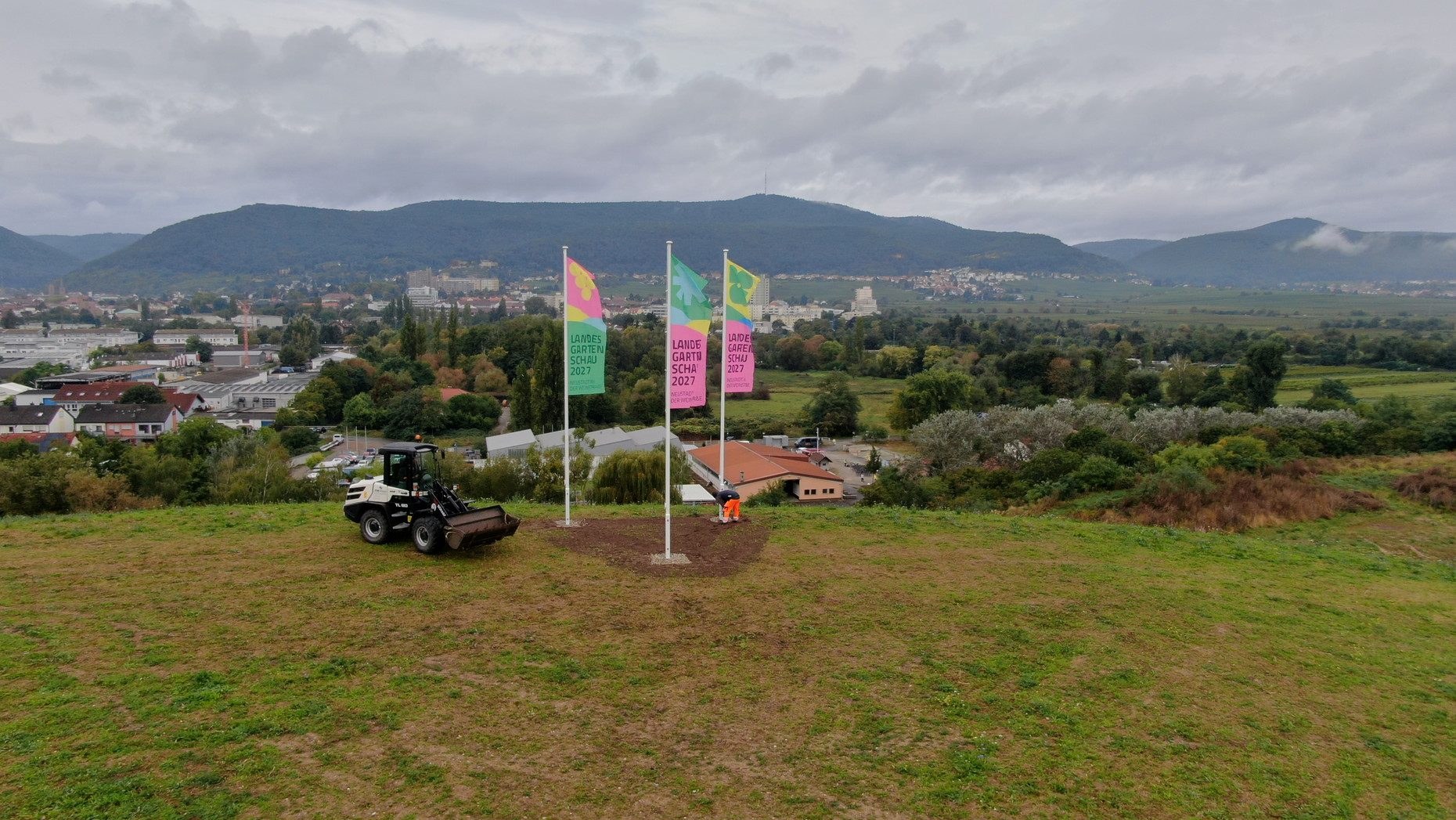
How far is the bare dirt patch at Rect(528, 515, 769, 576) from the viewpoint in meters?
12.3

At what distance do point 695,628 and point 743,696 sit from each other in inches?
72.1

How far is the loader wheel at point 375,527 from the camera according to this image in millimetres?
12586

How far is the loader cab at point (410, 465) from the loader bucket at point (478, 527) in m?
0.78

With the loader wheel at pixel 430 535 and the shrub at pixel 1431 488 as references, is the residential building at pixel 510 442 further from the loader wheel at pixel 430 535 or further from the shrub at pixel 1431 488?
the shrub at pixel 1431 488

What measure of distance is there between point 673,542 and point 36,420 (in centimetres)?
6880

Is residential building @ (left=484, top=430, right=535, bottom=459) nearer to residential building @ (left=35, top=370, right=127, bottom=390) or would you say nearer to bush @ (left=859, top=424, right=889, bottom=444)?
bush @ (left=859, top=424, right=889, bottom=444)

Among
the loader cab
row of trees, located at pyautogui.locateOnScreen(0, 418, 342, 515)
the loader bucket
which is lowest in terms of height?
row of trees, located at pyautogui.locateOnScreen(0, 418, 342, 515)

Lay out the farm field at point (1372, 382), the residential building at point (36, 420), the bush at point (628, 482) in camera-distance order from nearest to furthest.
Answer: the bush at point (628, 482), the farm field at point (1372, 382), the residential building at point (36, 420)

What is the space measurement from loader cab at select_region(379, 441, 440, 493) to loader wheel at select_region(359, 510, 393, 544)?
1.97 feet

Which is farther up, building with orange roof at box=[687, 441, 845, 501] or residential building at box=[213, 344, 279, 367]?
residential building at box=[213, 344, 279, 367]

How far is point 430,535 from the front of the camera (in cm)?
1205

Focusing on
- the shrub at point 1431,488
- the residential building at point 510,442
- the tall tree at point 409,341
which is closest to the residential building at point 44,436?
the residential building at point 510,442

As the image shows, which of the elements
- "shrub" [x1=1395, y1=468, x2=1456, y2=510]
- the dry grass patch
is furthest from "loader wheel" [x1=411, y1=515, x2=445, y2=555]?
"shrub" [x1=1395, y1=468, x2=1456, y2=510]

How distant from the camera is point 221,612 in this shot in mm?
9453
